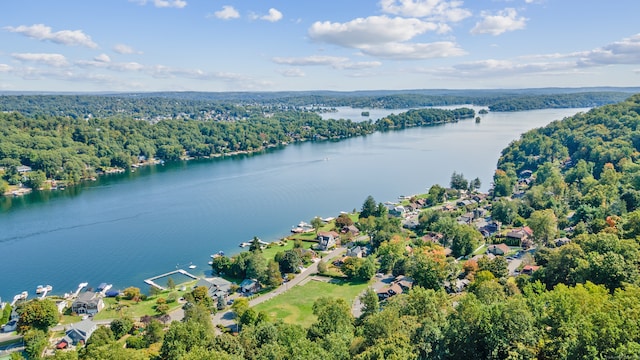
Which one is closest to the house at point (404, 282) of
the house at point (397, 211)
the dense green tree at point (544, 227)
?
the dense green tree at point (544, 227)

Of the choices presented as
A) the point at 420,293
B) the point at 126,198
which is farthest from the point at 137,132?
the point at 420,293

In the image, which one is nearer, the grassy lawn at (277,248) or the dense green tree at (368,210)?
the grassy lawn at (277,248)

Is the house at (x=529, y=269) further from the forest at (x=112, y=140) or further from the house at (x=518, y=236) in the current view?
the forest at (x=112, y=140)

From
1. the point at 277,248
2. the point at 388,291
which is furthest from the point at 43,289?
the point at 388,291

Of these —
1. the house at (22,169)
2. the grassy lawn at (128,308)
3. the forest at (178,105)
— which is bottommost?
the grassy lawn at (128,308)

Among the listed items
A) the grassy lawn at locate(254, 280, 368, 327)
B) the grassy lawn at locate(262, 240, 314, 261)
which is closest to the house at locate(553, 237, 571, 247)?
the grassy lawn at locate(254, 280, 368, 327)

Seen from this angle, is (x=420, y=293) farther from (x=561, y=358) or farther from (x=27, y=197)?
(x=27, y=197)
